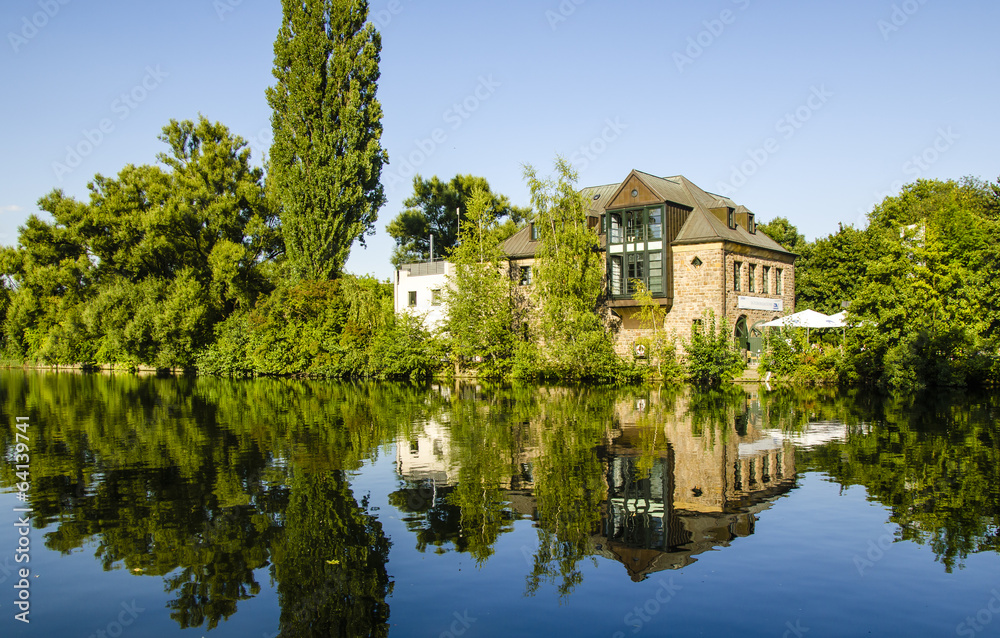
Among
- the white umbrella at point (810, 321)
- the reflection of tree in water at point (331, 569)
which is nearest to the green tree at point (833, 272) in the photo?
the white umbrella at point (810, 321)

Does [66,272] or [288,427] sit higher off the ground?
[66,272]

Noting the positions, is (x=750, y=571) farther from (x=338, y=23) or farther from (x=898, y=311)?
(x=338, y=23)

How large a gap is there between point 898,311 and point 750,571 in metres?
24.9

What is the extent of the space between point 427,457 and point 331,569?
6739 mm

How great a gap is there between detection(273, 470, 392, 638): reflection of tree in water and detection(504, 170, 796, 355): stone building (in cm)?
2836

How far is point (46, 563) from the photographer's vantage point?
823 cm

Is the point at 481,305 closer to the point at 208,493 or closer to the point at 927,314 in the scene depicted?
the point at 927,314

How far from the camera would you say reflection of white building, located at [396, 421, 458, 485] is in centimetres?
1273

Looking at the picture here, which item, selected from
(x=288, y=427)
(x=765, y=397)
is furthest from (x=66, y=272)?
(x=765, y=397)

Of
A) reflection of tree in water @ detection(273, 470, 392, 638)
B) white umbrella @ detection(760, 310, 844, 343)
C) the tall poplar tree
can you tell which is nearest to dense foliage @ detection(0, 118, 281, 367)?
the tall poplar tree

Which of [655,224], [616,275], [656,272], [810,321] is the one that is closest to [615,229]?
[655,224]

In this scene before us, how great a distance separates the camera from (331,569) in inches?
310

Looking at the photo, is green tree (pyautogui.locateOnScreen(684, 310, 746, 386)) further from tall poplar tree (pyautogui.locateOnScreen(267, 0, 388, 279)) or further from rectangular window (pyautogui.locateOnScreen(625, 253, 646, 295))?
tall poplar tree (pyautogui.locateOnScreen(267, 0, 388, 279))

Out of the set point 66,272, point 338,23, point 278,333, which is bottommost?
point 278,333
